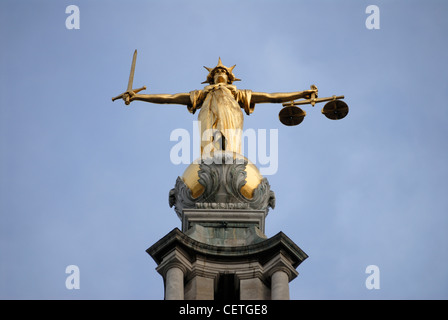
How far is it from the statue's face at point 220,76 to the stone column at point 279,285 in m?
8.73

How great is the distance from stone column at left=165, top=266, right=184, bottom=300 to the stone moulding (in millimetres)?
3264

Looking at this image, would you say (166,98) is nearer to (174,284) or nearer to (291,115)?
(291,115)

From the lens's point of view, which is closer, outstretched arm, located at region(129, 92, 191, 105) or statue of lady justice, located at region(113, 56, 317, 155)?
statue of lady justice, located at region(113, 56, 317, 155)

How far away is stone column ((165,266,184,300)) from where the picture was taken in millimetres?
44094

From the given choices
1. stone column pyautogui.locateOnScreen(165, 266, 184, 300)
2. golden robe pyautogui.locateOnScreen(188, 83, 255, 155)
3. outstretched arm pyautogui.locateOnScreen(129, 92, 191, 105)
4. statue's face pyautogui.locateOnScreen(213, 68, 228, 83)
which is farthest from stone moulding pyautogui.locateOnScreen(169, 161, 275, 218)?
statue's face pyautogui.locateOnScreen(213, 68, 228, 83)

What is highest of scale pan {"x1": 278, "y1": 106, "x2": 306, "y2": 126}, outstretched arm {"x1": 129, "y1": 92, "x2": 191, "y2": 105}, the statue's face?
the statue's face

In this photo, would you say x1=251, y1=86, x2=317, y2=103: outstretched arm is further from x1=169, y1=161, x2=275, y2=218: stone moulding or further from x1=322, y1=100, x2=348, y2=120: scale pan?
Answer: x1=169, y1=161, x2=275, y2=218: stone moulding

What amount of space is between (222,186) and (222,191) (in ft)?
0.44

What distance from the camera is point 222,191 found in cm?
4812

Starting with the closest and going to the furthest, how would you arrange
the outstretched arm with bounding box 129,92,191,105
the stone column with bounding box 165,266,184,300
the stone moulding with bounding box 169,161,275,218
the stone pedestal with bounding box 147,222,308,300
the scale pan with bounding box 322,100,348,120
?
the stone column with bounding box 165,266,184,300 < the stone pedestal with bounding box 147,222,308,300 < the stone moulding with bounding box 169,161,275,218 < the scale pan with bounding box 322,100,348,120 < the outstretched arm with bounding box 129,92,191,105

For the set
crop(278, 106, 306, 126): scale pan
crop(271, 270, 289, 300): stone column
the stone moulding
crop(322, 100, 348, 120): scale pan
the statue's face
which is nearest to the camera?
crop(271, 270, 289, 300): stone column
